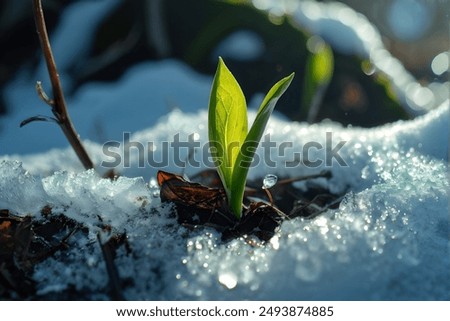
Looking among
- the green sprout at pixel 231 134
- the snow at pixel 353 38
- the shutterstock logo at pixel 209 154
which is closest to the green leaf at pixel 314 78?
the snow at pixel 353 38

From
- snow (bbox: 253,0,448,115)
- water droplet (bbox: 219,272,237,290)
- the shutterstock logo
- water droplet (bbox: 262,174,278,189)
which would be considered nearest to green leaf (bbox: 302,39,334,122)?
snow (bbox: 253,0,448,115)

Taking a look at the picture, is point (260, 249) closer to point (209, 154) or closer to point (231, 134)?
point (231, 134)

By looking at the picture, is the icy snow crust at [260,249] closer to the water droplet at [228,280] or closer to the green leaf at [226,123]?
the water droplet at [228,280]

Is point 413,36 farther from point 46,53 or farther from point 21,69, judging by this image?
point 46,53

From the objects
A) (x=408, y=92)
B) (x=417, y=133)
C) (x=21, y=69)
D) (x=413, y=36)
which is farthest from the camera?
(x=413, y=36)

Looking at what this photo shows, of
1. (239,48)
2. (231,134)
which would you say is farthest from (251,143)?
(239,48)
